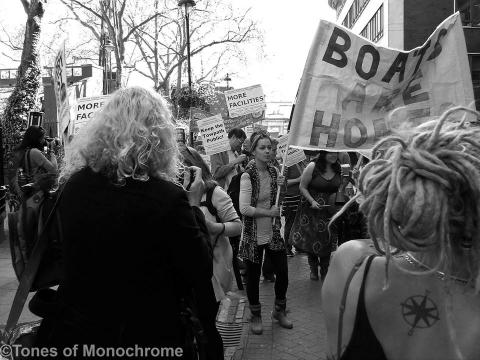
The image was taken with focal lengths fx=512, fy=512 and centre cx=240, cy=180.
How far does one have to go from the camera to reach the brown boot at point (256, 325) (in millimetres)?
4730

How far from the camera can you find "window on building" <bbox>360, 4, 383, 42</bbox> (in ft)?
102

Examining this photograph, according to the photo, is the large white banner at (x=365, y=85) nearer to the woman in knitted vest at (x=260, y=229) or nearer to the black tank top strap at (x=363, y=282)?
→ the woman in knitted vest at (x=260, y=229)

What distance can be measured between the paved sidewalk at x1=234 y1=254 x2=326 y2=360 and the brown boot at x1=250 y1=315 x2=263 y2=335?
0.14 feet

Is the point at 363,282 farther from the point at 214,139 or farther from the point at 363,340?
the point at 214,139

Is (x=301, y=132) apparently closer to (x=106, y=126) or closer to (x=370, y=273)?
(x=106, y=126)

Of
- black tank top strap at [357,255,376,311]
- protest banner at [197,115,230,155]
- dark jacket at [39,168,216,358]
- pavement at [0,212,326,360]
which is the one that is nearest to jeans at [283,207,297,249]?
pavement at [0,212,326,360]

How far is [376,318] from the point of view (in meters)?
1.33

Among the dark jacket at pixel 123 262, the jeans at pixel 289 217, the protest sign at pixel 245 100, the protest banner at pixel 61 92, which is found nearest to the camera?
the dark jacket at pixel 123 262

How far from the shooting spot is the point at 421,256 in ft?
4.34

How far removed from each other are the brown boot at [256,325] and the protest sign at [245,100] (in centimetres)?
550

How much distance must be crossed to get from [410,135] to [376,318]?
0.49m

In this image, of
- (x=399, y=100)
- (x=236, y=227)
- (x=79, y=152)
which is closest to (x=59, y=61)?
(x=236, y=227)

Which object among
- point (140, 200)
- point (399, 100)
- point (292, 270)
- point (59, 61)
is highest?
point (59, 61)

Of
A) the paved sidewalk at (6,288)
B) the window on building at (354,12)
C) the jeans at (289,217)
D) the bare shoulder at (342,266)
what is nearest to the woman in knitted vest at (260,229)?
the paved sidewalk at (6,288)
